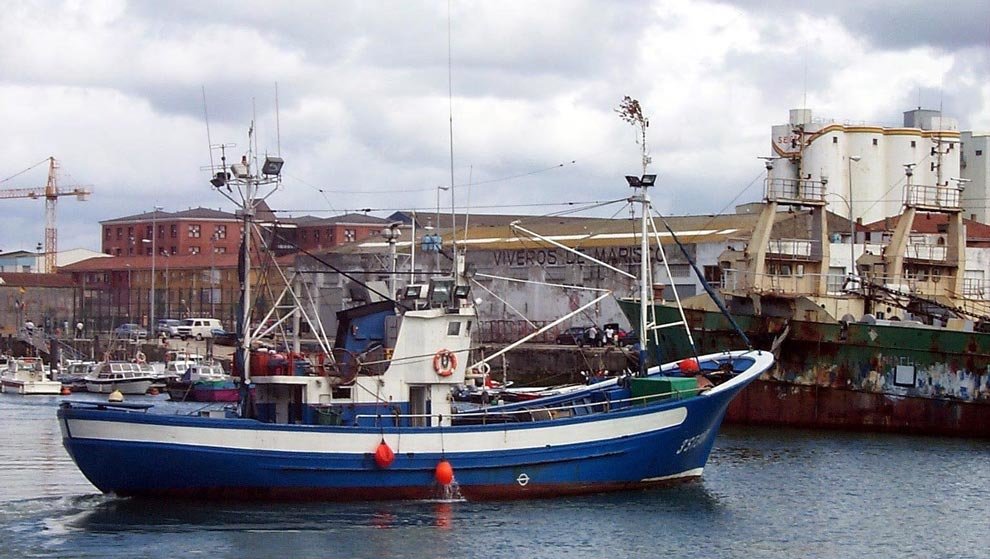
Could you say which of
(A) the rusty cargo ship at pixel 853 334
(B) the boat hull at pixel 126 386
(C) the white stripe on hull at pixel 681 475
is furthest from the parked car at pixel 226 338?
(A) the rusty cargo ship at pixel 853 334

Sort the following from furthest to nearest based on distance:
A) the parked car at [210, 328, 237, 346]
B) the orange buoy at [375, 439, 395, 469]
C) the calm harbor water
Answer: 1. the parked car at [210, 328, 237, 346]
2. the orange buoy at [375, 439, 395, 469]
3. the calm harbor water

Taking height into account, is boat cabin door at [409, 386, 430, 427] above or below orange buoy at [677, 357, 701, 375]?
below

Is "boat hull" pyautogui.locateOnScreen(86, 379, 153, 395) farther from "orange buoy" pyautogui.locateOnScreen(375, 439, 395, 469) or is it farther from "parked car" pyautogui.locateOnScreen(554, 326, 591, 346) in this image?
"orange buoy" pyautogui.locateOnScreen(375, 439, 395, 469)

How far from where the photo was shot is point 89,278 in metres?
122

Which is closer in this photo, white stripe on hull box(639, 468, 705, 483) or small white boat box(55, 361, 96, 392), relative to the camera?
white stripe on hull box(639, 468, 705, 483)

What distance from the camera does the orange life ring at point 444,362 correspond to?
31.2 metres

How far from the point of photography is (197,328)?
9550cm

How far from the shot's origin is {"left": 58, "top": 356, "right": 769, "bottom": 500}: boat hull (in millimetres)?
29109

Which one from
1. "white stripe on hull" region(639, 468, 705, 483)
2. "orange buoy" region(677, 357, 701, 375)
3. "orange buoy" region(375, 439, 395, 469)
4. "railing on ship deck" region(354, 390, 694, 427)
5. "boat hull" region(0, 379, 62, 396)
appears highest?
"orange buoy" region(677, 357, 701, 375)

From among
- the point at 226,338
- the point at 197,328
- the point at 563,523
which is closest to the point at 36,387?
the point at 197,328

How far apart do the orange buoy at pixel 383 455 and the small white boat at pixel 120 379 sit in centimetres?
4534

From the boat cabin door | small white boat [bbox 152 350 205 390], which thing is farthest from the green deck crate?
small white boat [bbox 152 350 205 390]

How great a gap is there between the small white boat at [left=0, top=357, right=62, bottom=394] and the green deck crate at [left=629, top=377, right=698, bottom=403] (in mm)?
48458

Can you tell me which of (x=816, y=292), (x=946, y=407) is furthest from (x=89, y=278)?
(x=946, y=407)
